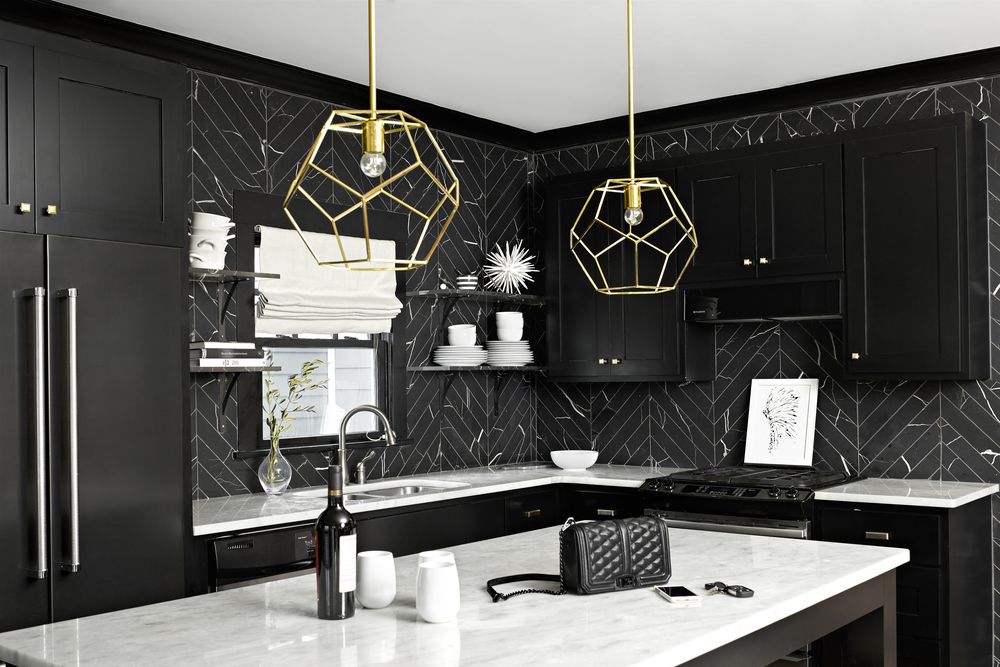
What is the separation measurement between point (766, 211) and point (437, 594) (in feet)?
11.0

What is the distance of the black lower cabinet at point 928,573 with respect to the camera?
3951 mm

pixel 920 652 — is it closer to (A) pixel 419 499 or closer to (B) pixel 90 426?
(A) pixel 419 499

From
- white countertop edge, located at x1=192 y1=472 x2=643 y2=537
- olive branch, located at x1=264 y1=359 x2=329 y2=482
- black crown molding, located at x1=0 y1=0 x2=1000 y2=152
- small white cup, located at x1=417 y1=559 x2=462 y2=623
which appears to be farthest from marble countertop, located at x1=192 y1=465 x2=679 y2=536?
black crown molding, located at x1=0 y1=0 x2=1000 y2=152

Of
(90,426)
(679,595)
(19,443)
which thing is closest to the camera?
(679,595)

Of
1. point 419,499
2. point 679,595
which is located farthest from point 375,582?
point 419,499

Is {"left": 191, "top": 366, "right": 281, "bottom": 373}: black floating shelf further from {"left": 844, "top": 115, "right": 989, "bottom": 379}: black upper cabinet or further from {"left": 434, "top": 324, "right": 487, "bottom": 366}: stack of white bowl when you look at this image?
{"left": 844, "top": 115, "right": 989, "bottom": 379}: black upper cabinet

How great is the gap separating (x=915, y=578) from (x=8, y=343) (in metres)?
3.47

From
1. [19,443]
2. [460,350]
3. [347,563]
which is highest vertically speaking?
[460,350]

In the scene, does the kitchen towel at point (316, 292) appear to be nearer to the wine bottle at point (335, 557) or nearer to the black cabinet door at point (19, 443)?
the black cabinet door at point (19, 443)

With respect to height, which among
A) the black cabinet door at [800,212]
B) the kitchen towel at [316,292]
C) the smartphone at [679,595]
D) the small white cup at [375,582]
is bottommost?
the smartphone at [679,595]

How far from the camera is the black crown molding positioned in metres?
3.83

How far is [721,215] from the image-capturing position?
16.4 ft

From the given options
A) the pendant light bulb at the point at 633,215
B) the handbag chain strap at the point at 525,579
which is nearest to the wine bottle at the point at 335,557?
the handbag chain strap at the point at 525,579

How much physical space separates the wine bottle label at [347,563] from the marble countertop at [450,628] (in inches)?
3.0
